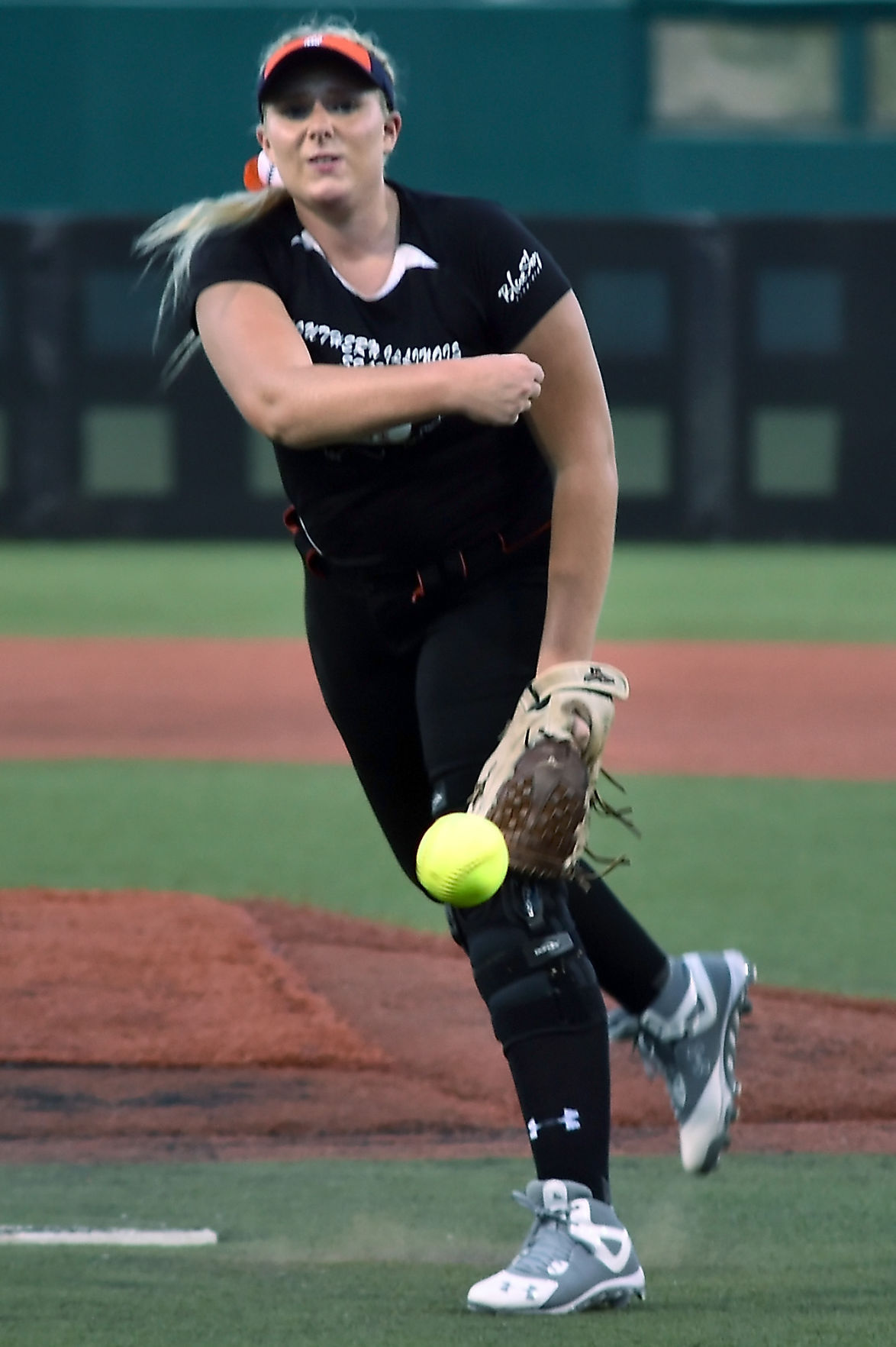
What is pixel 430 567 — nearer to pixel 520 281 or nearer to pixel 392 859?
pixel 520 281

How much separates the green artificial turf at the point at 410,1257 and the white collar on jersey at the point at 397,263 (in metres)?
1.38

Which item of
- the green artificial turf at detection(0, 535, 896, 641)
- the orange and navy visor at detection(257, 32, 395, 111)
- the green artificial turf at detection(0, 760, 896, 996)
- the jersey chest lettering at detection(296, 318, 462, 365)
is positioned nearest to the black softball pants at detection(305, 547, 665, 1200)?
the jersey chest lettering at detection(296, 318, 462, 365)

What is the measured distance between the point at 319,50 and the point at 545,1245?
1.64 m

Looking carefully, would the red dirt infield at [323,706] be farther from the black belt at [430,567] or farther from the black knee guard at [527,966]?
the black knee guard at [527,966]

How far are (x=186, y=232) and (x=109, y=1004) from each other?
2254 mm

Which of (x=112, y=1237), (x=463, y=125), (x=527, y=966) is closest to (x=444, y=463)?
(x=527, y=966)

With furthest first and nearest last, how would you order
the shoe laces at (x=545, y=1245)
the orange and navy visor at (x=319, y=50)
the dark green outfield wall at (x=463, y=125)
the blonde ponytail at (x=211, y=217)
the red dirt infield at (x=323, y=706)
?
1. the dark green outfield wall at (x=463, y=125)
2. the red dirt infield at (x=323, y=706)
3. the blonde ponytail at (x=211, y=217)
4. the orange and navy visor at (x=319, y=50)
5. the shoe laces at (x=545, y=1245)

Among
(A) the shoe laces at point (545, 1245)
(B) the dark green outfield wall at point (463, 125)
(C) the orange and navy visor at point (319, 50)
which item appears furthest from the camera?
(B) the dark green outfield wall at point (463, 125)

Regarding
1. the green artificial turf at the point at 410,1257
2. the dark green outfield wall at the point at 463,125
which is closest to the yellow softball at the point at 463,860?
the green artificial turf at the point at 410,1257

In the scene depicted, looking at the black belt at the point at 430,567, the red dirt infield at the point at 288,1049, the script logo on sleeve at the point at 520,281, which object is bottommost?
the red dirt infield at the point at 288,1049

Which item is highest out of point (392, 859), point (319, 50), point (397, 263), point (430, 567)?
point (319, 50)

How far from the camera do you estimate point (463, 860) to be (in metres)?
2.89

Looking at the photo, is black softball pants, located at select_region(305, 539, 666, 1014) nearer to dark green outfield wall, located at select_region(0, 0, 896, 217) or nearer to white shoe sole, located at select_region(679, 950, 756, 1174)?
white shoe sole, located at select_region(679, 950, 756, 1174)

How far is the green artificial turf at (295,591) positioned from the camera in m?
14.7
